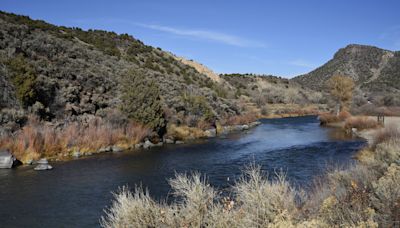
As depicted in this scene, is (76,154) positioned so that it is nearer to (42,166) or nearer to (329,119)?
(42,166)

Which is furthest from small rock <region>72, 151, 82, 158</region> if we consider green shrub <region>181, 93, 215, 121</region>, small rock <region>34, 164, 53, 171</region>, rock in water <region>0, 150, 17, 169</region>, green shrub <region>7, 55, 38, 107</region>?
green shrub <region>181, 93, 215, 121</region>

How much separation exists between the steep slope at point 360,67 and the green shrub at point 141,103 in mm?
84950

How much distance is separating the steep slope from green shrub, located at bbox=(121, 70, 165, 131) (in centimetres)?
8495

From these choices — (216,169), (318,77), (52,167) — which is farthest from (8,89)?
(318,77)

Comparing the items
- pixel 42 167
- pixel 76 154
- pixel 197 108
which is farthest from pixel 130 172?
pixel 197 108

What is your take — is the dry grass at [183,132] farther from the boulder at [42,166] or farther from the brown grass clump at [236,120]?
the boulder at [42,166]

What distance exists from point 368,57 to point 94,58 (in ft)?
370

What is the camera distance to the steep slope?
364 feet

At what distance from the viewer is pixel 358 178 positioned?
9867 mm

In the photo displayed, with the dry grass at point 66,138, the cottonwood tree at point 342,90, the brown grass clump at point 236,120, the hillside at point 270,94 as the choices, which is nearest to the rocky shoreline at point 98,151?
the dry grass at point 66,138

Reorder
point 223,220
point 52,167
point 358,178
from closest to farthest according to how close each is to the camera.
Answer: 1. point 223,220
2. point 358,178
3. point 52,167

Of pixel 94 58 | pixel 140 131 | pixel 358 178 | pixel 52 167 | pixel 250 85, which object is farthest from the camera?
pixel 250 85

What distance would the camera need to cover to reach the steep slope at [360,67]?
111 metres

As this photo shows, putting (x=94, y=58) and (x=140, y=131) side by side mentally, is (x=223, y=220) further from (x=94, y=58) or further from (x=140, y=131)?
(x=94, y=58)
